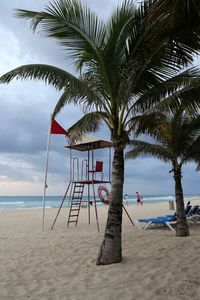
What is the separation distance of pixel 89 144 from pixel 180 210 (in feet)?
16.1

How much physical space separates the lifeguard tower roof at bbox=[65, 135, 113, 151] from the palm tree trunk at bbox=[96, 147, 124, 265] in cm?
590

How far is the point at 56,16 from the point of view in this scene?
559 cm

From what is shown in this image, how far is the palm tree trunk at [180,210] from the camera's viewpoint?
32.0 ft

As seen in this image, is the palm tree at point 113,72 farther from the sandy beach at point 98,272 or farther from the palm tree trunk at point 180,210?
the palm tree trunk at point 180,210

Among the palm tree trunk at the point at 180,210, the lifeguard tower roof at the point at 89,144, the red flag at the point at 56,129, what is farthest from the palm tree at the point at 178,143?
the red flag at the point at 56,129

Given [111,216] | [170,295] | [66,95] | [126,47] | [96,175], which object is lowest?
[170,295]

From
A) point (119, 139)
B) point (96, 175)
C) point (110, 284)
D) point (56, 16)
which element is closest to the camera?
point (110, 284)

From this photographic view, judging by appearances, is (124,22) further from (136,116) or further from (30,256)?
(30,256)

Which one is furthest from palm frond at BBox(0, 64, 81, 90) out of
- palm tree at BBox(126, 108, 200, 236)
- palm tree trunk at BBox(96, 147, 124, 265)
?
palm tree at BBox(126, 108, 200, 236)

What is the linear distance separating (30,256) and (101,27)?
16.9 ft

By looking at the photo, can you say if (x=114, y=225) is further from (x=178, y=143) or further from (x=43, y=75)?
(x=178, y=143)

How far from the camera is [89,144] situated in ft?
43.6

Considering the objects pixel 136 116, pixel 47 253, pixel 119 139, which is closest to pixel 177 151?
pixel 136 116

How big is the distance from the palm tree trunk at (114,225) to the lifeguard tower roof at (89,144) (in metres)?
5.90
